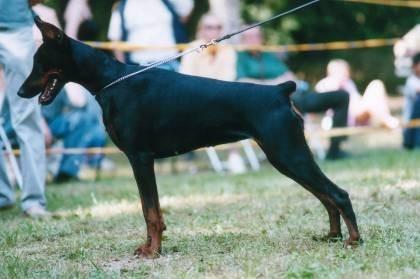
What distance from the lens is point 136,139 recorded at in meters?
4.45

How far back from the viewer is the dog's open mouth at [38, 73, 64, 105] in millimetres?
4641

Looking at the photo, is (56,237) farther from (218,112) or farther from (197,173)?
(197,173)

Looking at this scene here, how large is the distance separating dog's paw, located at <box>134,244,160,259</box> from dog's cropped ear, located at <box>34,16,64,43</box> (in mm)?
1232

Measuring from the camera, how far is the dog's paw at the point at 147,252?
4.46 m

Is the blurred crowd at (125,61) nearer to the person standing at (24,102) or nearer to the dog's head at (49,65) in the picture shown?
the person standing at (24,102)

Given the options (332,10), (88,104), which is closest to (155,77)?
(88,104)

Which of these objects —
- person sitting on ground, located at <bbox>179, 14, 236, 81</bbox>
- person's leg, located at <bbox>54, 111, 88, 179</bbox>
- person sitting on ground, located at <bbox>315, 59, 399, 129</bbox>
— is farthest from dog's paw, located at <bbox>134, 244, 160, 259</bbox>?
person sitting on ground, located at <bbox>315, 59, 399, 129</bbox>

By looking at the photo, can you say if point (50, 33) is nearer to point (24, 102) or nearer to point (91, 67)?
point (91, 67)

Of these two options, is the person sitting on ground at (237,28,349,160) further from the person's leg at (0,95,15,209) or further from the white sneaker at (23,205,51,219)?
the white sneaker at (23,205,51,219)

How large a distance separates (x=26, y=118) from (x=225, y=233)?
2.04 meters

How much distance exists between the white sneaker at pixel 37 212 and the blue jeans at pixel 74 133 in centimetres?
311

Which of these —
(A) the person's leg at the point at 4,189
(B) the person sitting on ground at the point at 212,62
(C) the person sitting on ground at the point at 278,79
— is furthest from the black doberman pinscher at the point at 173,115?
(C) the person sitting on ground at the point at 278,79

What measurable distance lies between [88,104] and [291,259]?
19.8ft

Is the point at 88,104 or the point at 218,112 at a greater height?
the point at 218,112
